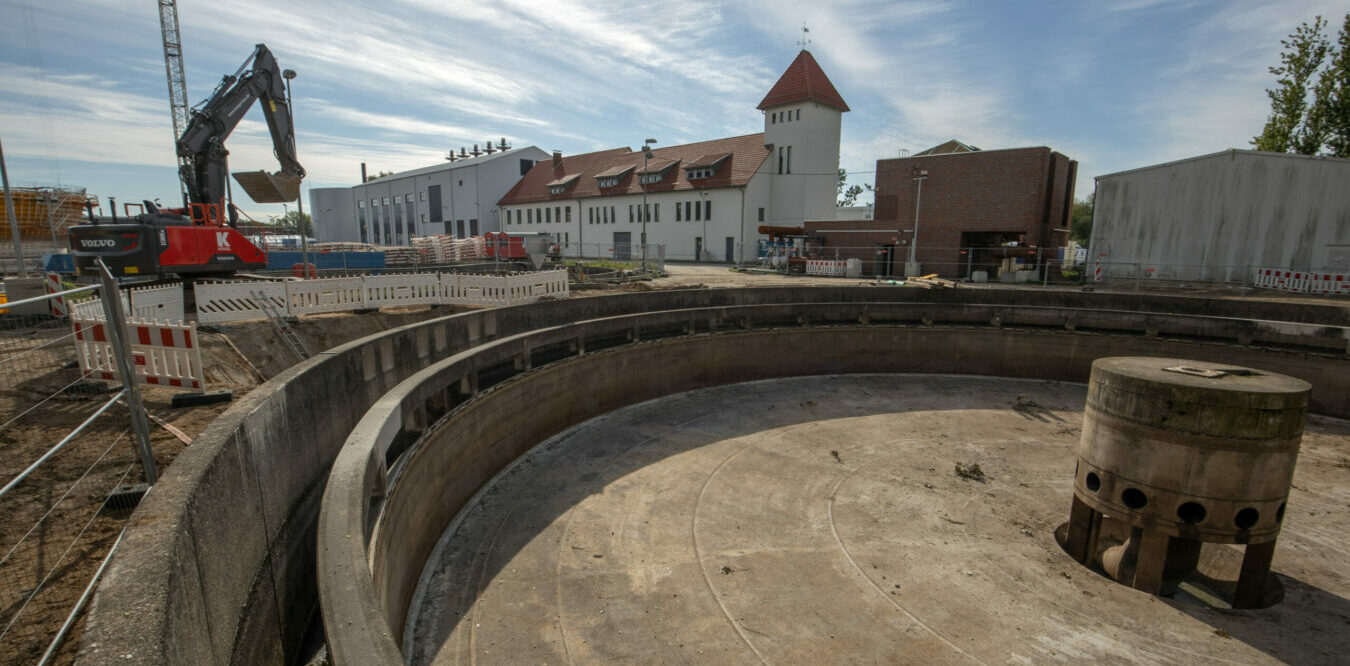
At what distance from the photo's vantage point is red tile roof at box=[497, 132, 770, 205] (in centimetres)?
4653

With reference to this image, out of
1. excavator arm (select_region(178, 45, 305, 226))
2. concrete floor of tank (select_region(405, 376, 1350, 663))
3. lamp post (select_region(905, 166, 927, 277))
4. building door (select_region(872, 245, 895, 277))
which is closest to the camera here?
concrete floor of tank (select_region(405, 376, 1350, 663))

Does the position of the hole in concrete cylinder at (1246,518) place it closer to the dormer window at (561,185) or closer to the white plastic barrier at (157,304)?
the white plastic barrier at (157,304)

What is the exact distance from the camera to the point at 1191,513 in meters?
7.14

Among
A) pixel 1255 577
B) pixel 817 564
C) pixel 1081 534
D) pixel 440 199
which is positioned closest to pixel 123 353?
pixel 817 564

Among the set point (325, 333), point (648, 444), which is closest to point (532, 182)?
point (325, 333)

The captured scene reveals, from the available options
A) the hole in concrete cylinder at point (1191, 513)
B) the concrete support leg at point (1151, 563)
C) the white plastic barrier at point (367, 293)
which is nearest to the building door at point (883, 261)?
the white plastic barrier at point (367, 293)

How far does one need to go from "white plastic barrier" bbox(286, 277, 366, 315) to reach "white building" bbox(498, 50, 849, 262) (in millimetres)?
26726

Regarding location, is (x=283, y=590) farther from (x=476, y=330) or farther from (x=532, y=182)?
(x=532, y=182)

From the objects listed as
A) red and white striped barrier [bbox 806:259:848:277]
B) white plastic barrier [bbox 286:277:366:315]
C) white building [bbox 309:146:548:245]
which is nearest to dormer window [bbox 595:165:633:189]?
white building [bbox 309:146:548:245]

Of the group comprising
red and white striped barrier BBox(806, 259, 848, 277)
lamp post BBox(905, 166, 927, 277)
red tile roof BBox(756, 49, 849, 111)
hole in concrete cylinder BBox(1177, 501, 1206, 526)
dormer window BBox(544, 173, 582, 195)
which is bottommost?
hole in concrete cylinder BBox(1177, 501, 1206, 526)

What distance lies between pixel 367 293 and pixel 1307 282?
3475 centimetres

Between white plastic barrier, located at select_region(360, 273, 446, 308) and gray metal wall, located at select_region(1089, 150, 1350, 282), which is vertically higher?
gray metal wall, located at select_region(1089, 150, 1350, 282)

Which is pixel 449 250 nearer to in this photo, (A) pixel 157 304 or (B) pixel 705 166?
(B) pixel 705 166

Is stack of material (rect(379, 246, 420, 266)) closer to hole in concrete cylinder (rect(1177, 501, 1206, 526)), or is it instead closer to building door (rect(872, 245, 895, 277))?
building door (rect(872, 245, 895, 277))
